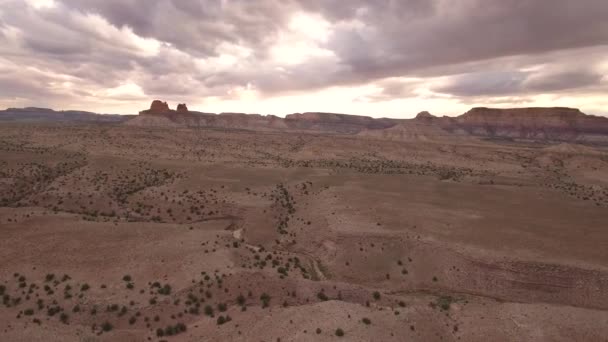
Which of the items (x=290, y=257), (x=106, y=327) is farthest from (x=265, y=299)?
(x=106, y=327)

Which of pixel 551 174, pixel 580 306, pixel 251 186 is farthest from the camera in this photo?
pixel 551 174

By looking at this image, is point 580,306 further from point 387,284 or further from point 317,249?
point 317,249

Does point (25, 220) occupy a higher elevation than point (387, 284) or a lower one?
higher

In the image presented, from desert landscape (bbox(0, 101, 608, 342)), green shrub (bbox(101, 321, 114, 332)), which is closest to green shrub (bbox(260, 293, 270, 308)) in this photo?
desert landscape (bbox(0, 101, 608, 342))

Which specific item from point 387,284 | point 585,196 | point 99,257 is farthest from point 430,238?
point 585,196

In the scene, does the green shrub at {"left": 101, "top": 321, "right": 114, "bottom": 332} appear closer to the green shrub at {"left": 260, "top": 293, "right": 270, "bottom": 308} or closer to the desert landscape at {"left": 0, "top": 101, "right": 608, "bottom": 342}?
the desert landscape at {"left": 0, "top": 101, "right": 608, "bottom": 342}

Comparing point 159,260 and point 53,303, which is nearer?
point 53,303

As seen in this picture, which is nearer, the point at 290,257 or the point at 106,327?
the point at 106,327

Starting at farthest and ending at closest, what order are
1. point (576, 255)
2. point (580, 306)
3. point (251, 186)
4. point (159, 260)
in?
point (251, 186) < point (576, 255) < point (159, 260) < point (580, 306)

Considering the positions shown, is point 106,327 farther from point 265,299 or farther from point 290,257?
point 290,257

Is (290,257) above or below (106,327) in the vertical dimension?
below
